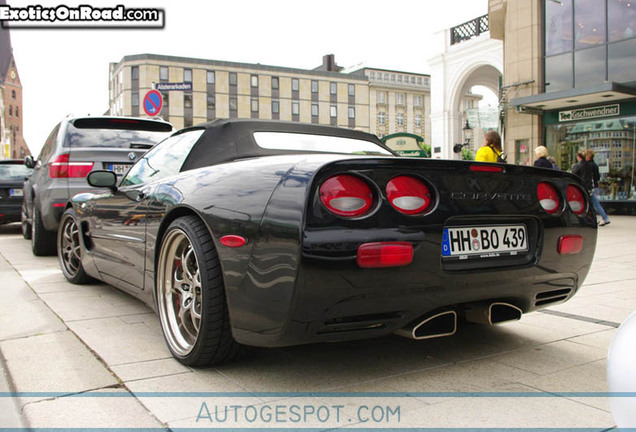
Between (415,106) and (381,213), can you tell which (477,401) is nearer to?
(381,213)

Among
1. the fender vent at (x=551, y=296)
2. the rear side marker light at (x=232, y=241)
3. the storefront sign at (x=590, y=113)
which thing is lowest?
the fender vent at (x=551, y=296)

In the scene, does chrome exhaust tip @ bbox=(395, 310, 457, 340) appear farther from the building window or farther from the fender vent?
the building window

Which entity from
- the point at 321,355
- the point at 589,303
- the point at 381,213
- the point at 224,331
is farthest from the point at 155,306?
the point at 589,303

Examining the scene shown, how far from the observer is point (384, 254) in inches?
84.8

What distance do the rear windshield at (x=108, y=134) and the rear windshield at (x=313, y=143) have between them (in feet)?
12.9

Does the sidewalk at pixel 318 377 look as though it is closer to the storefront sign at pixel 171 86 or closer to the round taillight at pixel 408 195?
the round taillight at pixel 408 195

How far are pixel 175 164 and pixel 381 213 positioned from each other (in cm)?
163

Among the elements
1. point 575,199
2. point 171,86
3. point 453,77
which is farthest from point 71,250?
point 453,77

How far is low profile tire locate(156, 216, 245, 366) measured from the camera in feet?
8.02

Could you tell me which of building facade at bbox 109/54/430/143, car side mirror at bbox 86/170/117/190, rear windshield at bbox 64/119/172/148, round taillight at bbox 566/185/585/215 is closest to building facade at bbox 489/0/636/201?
rear windshield at bbox 64/119/172/148

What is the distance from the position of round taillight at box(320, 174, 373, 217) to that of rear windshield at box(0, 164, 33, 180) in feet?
31.9

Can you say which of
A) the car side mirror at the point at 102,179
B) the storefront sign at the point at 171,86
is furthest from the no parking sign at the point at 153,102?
the car side mirror at the point at 102,179

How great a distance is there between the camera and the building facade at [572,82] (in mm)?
15141

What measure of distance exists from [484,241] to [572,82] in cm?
1578
